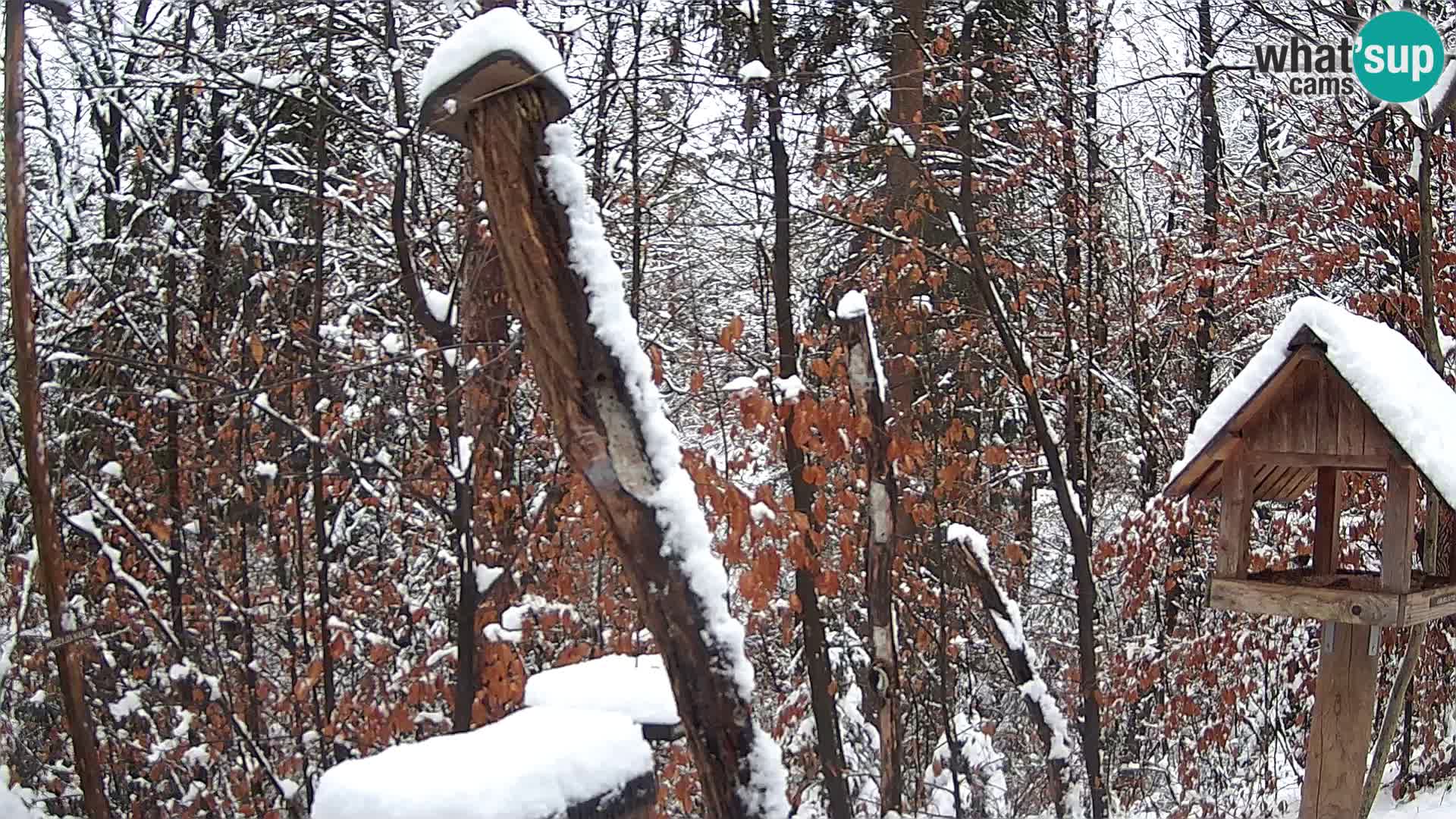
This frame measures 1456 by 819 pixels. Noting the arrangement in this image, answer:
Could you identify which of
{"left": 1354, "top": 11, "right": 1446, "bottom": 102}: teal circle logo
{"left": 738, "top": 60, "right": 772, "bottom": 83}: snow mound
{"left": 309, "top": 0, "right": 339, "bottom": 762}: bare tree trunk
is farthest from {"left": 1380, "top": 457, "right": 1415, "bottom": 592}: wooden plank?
{"left": 309, "top": 0, "right": 339, "bottom": 762}: bare tree trunk

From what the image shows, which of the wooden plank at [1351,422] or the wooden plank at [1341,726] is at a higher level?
the wooden plank at [1351,422]

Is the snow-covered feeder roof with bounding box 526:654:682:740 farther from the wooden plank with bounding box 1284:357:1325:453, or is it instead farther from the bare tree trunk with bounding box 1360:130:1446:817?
the bare tree trunk with bounding box 1360:130:1446:817

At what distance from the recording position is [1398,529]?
2830 millimetres

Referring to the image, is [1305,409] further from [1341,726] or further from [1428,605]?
[1341,726]

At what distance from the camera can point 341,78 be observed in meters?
5.16

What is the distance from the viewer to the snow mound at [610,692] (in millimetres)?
2512

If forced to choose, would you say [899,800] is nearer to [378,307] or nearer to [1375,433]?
[1375,433]

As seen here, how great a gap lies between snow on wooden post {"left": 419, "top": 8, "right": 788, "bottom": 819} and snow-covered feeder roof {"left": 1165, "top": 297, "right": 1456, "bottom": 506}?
58.0 inches

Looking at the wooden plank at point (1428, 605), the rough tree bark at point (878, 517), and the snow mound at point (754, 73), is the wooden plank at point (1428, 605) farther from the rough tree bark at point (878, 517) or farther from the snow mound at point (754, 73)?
the snow mound at point (754, 73)

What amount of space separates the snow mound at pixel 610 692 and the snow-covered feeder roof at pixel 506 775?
0.19 m

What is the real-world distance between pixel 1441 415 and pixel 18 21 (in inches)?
184

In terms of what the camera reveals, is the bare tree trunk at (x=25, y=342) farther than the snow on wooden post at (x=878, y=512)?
No

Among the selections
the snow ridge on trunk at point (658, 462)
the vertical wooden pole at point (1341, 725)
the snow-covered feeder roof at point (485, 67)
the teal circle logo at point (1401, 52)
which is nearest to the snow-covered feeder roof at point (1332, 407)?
the vertical wooden pole at point (1341, 725)

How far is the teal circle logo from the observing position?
5.42 m
